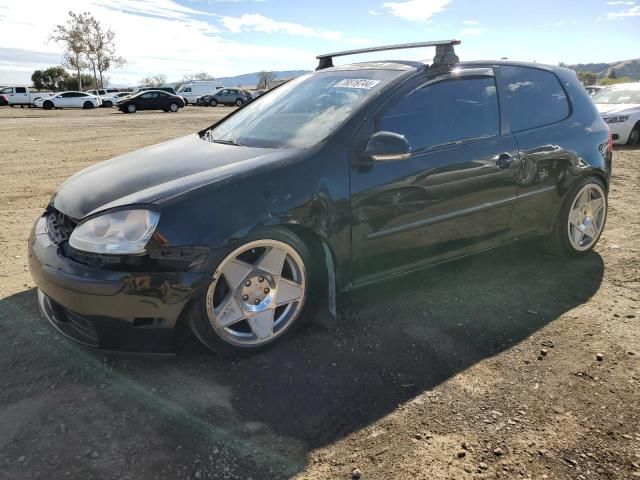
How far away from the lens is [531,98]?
402 centimetres

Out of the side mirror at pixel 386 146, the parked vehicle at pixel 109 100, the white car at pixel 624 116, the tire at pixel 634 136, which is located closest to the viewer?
the side mirror at pixel 386 146

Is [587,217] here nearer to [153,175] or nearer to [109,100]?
[153,175]

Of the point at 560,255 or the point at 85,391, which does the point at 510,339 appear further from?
the point at 85,391

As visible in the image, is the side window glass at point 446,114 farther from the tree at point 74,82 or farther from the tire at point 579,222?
the tree at point 74,82

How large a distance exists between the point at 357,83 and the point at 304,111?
402 millimetres

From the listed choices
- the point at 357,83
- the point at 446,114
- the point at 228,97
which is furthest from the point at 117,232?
the point at 228,97

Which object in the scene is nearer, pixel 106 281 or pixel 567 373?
pixel 106 281

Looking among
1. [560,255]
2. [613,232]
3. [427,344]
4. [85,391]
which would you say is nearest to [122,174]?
[85,391]

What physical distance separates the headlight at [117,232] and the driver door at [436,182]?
116 centimetres

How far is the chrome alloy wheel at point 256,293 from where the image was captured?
2.73 m

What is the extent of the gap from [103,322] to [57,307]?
0.39 meters

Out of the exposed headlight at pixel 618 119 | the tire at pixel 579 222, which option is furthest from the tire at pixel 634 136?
the tire at pixel 579 222

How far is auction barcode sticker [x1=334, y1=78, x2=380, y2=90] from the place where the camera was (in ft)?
11.0

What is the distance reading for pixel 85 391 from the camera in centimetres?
259
